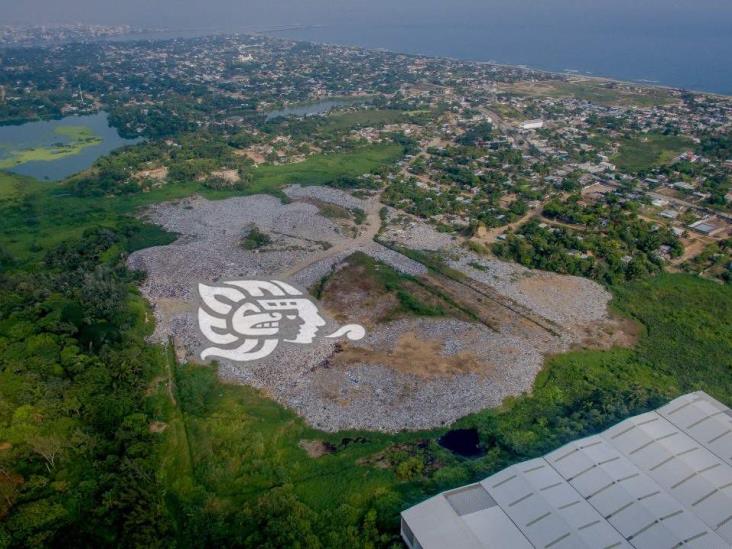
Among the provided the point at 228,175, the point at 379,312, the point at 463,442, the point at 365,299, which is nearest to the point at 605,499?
the point at 463,442

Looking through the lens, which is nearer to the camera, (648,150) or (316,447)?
(316,447)

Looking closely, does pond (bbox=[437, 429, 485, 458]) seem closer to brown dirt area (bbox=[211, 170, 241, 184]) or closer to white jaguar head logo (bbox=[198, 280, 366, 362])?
white jaguar head logo (bbox=[198, 280, 366, 362])

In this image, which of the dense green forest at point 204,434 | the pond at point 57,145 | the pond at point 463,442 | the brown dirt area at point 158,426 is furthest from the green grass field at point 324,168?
the pond at point 463,442

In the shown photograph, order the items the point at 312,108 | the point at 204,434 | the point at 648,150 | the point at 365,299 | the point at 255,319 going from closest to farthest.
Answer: the point at 204,434, the point at 255,319, the point at 365,299, the point at 648,150, the point at 312,108

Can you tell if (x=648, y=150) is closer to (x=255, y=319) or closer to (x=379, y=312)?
(x=379, y=312)

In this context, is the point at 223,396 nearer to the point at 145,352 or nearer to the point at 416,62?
the point at 145,352

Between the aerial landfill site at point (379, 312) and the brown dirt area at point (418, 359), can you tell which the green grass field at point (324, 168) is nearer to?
the aerial landfill site at point (379, 312)
